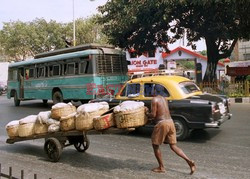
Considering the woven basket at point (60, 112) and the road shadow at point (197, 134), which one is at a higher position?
the woven basket at point (60, 112)

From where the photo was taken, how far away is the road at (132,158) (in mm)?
5578

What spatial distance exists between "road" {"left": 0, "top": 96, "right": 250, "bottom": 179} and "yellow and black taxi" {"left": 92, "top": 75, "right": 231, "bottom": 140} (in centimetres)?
49

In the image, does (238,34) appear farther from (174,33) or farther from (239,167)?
(239,167)

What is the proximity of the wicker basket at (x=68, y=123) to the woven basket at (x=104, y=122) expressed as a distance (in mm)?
678

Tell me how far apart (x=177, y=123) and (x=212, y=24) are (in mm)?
13118

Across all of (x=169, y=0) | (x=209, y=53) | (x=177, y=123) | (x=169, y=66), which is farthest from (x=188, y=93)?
(x=169, y=66)

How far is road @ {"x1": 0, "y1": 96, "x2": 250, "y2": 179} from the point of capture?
220 inches

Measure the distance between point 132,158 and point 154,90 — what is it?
2520mm

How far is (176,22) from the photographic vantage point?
22.5 meters

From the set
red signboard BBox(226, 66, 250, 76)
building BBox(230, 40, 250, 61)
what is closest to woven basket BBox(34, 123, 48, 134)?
red signboard BBox(226, 66, 250, 76)

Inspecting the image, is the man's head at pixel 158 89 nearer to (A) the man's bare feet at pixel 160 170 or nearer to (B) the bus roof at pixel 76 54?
(A) the man's bare feet at pixel 160 170

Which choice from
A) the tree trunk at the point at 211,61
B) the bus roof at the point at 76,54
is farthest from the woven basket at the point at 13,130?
the tree trunk at the point at 211,61

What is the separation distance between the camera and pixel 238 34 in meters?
19.7

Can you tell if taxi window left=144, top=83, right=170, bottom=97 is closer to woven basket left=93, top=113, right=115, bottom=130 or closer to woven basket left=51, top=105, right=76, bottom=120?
woven basket left=51, top=105, right=76, bottom=120
